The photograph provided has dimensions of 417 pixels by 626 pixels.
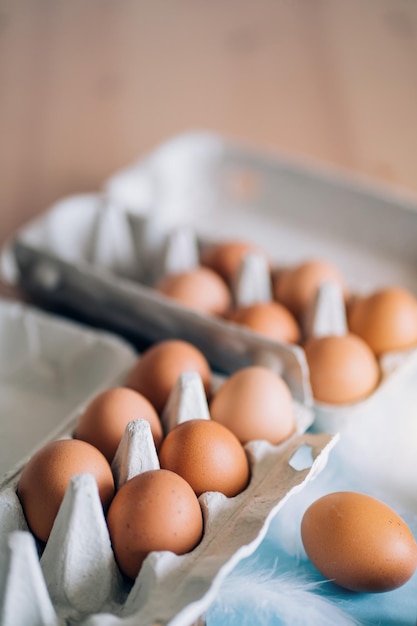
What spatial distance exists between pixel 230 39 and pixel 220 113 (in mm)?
256

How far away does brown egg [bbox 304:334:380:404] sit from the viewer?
833mm

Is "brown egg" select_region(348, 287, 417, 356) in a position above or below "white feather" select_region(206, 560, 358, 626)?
above

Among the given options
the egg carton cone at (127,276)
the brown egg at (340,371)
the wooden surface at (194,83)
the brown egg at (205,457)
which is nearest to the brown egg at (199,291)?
the egg carton cone at (127,276)

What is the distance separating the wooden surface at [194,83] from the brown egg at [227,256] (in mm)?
364

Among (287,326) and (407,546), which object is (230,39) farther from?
(407,546)

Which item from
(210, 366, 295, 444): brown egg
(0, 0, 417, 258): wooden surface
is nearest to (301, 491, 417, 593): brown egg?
(210, 366, 295, 444): brown egg

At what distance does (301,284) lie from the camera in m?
0.97

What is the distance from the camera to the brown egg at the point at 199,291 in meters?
0.95

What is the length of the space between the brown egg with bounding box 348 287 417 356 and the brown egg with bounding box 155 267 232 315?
166 mm

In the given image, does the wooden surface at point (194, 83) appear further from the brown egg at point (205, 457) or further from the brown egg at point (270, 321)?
the brown egg at point (205, 457)

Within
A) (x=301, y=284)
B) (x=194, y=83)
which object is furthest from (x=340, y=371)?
(x=194, y=83)

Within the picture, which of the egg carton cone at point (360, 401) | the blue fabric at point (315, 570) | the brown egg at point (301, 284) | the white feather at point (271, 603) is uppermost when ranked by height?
the brown egg at point (301, 284)

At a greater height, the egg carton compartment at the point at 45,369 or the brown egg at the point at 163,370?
the brown egg at the point at 163,370

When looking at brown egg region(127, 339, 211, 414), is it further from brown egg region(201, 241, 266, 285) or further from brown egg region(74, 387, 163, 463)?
brown egg region(201, 241, 266, 285)
